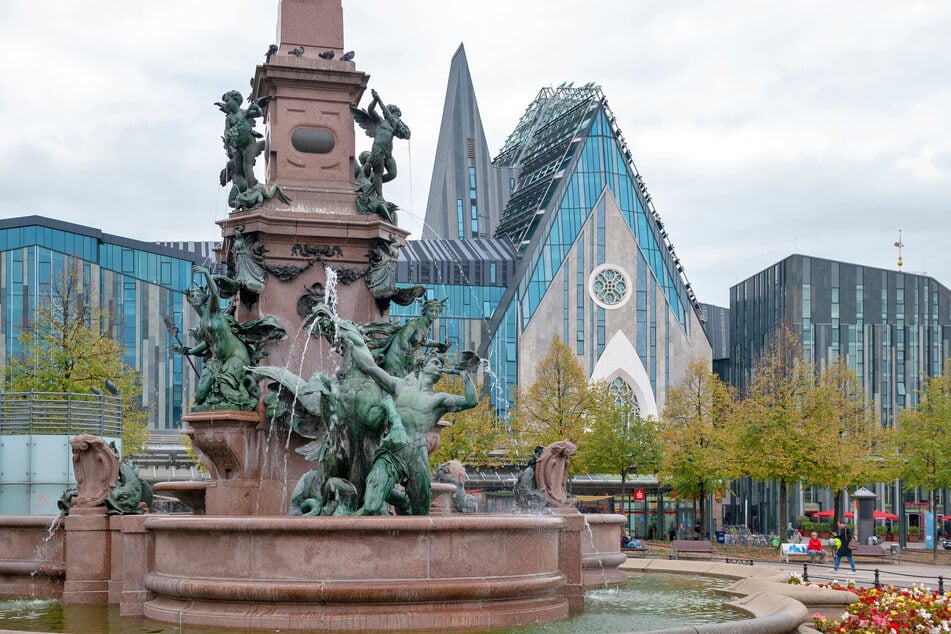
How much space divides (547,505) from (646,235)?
7905cm

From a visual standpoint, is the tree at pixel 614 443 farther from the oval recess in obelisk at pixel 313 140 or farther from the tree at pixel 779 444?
the oval recess in obelisk at pixel 313 140

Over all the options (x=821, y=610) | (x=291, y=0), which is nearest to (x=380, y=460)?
(x=821, y=610)

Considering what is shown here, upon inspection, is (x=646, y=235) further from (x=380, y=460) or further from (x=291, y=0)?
(x=380, y=460)

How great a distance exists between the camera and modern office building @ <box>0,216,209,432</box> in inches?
3142

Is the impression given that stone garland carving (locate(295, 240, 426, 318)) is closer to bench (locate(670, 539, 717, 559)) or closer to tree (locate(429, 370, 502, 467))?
bench (locate(670, 539, 717, 559))

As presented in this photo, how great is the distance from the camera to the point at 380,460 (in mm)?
15359

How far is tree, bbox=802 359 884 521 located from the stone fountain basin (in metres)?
36.9

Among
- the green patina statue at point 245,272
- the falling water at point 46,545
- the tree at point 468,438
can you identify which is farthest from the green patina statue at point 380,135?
the tree at point 468,438

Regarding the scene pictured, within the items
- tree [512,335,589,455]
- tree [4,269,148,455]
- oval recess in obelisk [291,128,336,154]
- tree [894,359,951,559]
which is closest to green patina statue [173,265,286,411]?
oval recess in obelisk [291,128,336,154]

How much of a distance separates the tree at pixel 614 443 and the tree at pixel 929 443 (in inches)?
489

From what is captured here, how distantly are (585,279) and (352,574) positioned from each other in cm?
8172

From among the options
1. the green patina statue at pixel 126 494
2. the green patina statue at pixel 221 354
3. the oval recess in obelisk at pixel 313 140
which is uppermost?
the oval recess in obelisk at pixel 313 140

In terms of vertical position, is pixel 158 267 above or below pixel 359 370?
above

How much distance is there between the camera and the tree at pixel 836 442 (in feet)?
162
